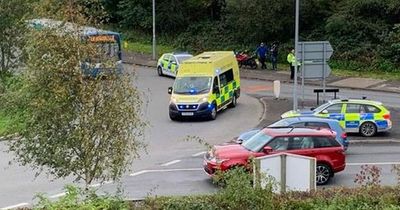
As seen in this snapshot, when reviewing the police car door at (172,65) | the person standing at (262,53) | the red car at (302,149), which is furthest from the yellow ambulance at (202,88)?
the person standing at (262,53)

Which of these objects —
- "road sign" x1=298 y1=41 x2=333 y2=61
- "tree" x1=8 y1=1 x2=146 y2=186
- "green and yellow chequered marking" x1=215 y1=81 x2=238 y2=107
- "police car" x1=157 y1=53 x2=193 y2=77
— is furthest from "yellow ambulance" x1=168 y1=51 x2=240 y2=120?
"tree" x1=8 y1=1 x2=146 y2=186

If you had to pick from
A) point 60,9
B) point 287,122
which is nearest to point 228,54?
point 287,122

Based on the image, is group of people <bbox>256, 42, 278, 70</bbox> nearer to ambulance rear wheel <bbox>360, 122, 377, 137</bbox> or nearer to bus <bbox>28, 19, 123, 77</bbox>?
ambulance rear wheel <bbox>360, 122, 377, 137</bbox>

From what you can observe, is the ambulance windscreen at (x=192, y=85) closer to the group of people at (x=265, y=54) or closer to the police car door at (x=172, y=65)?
the police car door at (x=172, y=65)

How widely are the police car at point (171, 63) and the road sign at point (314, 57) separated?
1302cm

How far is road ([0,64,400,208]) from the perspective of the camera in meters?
20.0

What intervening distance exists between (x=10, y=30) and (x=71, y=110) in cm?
2155

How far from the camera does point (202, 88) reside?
30.3m

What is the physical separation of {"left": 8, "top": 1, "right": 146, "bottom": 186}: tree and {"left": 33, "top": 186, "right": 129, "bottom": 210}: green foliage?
870 millimetres

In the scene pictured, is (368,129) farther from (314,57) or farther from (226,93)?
(226,93)

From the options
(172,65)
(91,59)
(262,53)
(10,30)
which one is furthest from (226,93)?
(91,59)

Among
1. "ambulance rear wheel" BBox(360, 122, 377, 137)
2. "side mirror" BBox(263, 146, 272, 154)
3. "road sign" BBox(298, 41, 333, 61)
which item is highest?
"road sign" BBox(298, 41, 333, 61)

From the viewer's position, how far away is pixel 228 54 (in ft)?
108

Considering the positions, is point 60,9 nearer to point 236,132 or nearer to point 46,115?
point 46,115
